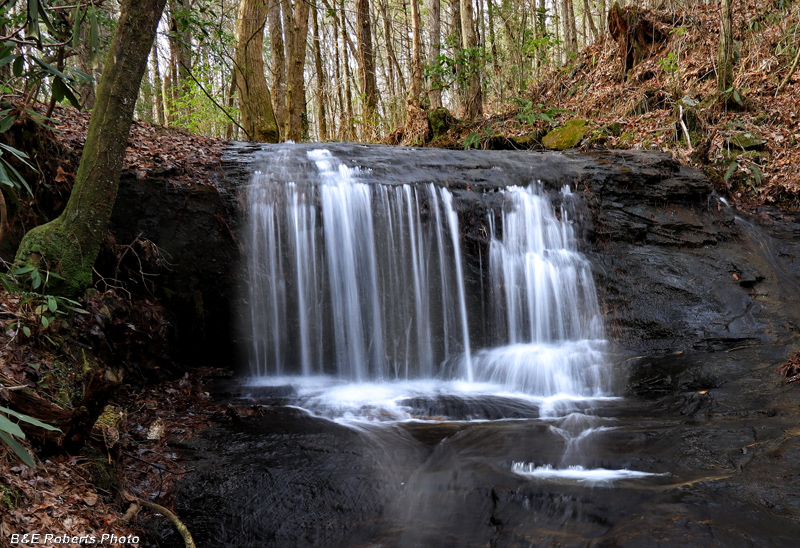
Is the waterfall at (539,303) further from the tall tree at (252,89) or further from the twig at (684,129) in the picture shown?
the tall tree at (252,89)

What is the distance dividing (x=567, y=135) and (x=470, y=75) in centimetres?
375

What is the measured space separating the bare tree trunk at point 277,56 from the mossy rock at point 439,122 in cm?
376

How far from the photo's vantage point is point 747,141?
32.6ft

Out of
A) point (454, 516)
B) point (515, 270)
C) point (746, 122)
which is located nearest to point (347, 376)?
point (515, 270)

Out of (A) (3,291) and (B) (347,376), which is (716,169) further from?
(A) (3,291)

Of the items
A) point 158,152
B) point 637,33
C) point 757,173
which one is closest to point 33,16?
point 158,152

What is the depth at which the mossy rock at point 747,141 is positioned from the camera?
32.4 ft

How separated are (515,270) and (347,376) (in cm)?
303

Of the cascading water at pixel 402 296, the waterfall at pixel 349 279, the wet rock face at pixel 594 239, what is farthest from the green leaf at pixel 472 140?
the waterfall at pixel 349 279

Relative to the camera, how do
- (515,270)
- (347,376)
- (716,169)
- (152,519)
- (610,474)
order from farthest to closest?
(716,169), (515,270), (347,376), (610,474), (152,519)

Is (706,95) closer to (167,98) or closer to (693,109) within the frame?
(693,109)

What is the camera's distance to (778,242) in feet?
28.1

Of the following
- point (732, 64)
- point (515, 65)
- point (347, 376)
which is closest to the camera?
point (347, 376)

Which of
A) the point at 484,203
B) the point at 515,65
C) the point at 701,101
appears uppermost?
the point at 515,65
